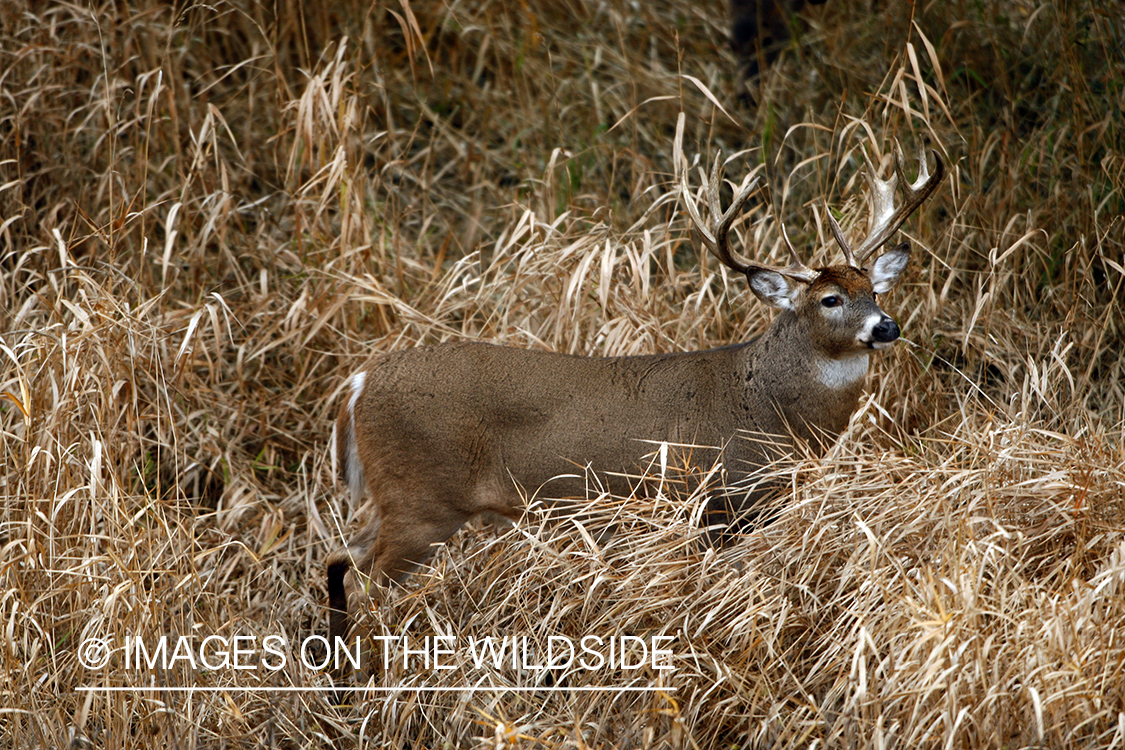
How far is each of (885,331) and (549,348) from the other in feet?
4.44

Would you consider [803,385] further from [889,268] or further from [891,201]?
[891,201]

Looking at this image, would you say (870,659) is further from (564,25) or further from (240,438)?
(564,25)

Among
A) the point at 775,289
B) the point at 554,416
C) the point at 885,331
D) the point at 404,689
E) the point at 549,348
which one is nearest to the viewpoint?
the point at 404,689

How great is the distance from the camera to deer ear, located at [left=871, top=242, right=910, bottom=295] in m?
3.82

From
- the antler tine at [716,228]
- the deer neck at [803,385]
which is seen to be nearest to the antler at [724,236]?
the antler tine at [716,228]

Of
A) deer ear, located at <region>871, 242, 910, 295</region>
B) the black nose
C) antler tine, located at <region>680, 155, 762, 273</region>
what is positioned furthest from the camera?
deer ear, located at <region>871, 242, 910, 295</region>

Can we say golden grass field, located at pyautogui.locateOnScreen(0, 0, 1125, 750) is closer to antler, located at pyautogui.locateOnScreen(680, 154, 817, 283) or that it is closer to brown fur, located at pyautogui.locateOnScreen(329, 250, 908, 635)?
brown fur, located at pyautogui.locateOnScreen(329, 250, 908, 635)

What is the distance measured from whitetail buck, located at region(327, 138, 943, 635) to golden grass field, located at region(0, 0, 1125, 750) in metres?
0.17

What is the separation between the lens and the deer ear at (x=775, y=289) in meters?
3.71

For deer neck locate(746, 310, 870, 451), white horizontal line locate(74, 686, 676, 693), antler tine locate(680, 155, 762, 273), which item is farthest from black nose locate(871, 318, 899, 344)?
white horizontal line locate(74, 686, 676, 693)

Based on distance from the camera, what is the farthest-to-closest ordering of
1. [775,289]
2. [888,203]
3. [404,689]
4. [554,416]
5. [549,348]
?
[549,348] → [888,203] → [775,289] → [554,416] → [404,689]

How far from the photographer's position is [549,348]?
4.35 meters

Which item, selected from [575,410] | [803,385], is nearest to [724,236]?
[803,385]

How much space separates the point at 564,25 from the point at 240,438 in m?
3.48
